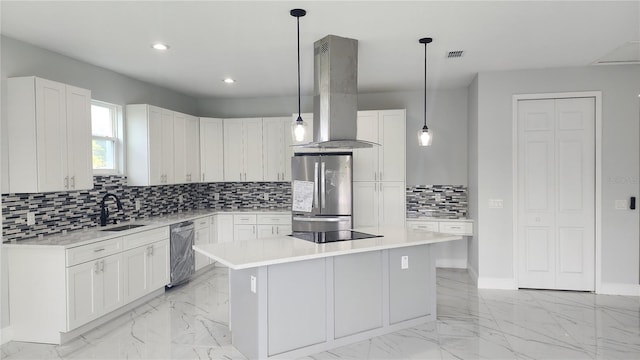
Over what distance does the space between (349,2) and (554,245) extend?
3.86 m

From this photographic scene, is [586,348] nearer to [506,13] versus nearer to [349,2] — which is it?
[506,13]

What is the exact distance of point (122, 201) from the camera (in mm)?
4996

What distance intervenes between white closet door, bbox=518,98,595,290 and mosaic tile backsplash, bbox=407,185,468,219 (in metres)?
1.19

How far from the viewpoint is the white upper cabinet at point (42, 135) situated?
138 inches

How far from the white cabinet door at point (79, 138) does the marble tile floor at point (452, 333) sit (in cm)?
145

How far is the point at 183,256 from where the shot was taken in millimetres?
5211

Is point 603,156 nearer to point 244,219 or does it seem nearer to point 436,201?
point 436,201

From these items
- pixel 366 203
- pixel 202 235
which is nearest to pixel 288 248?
pixel 366 203

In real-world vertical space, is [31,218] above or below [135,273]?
above

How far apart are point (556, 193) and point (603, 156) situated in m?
0.66

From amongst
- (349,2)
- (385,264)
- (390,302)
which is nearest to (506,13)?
(349,2)

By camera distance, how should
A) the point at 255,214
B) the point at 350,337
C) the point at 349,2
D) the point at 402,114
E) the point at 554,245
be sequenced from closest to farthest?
1. the point at 349,2
2. the point at 350,337
3. the point at 554,245
4. the point at 402,114
5. the point at 255,214

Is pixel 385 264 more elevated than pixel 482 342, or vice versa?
pixel 385 264

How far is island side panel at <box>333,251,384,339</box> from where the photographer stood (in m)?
3.33
